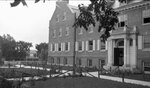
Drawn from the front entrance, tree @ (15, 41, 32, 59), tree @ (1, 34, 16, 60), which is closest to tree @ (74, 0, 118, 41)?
the front entrance

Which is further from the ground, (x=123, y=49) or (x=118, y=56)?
(x=123, y=49)

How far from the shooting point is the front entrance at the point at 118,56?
96.8ft

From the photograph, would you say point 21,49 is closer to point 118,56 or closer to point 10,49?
point 10,49

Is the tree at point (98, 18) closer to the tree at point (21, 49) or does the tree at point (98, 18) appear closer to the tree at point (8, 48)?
the tree at point (8, 48)

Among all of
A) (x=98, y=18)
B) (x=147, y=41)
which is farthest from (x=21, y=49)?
(x=98, y=18)

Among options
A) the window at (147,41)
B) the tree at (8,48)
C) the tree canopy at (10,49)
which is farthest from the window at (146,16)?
the tree at (8,48)

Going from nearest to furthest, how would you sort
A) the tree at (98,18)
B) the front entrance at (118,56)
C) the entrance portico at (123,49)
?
the tree at (98,18) < the entrance portico at (123,49) < the front entrance at (118,56)

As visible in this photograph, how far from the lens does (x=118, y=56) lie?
29.7 metres

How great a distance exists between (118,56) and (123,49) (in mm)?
1232

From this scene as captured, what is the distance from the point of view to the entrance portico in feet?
88.9

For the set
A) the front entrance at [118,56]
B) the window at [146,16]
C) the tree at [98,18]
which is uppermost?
the window at [146,16]

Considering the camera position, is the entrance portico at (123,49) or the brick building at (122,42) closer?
the brick building at (122,42)

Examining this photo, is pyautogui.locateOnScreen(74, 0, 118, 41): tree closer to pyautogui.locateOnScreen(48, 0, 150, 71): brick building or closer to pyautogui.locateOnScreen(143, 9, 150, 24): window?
pyautogui.locateOnScreen(48, 0, 150, 71): brick building

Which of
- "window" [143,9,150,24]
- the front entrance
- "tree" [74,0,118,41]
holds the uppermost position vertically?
"window" [143,9,150,24]
